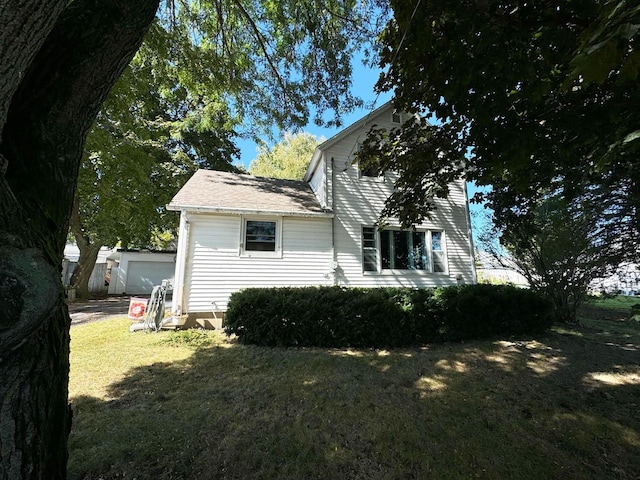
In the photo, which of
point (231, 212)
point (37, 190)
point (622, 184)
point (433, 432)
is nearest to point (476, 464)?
point (433, 432)

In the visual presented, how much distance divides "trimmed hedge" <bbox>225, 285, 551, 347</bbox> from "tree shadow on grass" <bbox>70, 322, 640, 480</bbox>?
920 millimetres

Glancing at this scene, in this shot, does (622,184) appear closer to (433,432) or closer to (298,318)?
(433,432)

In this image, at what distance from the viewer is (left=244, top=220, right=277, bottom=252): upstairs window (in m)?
9.06

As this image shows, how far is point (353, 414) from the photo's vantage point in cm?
346

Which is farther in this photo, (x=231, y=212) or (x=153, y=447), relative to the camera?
(x=231, y=212)

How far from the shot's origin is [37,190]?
1.66 m

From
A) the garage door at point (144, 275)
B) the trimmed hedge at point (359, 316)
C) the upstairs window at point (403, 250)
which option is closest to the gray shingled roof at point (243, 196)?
the upstairs window at point (403, 250)

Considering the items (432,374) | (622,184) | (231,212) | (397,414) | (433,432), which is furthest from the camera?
(231,212)

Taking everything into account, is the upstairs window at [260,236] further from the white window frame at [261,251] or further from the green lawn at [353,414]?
the green lawn at [353,414]

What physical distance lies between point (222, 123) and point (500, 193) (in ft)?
35.3

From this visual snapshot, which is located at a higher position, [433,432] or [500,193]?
[500,193]

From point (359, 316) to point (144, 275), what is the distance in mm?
18118

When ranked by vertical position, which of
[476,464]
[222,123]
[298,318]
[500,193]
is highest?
[222,123]

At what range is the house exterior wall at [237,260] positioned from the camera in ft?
27.5
